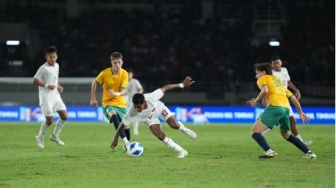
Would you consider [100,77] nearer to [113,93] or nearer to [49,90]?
[113,93]

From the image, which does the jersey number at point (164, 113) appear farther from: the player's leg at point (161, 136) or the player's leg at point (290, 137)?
the player's leg at point (290, 137)

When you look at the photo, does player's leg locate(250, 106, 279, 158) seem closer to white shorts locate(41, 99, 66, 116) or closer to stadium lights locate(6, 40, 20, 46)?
white shorts locate(41, 99, 66, 116)

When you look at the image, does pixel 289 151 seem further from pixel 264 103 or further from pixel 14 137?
pixel 14 137

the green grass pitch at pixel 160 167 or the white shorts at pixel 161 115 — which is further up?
the white shorts at pixel 161 115

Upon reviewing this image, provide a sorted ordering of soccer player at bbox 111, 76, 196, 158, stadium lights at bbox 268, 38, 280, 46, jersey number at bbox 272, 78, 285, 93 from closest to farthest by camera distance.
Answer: soccer player at bbox 111, 76, 196, 158, jersey number at bbox 272, 78, 285, 93, stadium lights at bbox 268, 38, 280, 46

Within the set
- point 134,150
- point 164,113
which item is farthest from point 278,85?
point 134,150

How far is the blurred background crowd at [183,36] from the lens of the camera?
39344 millimetres

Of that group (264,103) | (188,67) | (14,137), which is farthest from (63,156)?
(188,67)

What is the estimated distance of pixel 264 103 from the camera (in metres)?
15.8

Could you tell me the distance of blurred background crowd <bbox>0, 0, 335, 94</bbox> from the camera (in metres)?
39.3

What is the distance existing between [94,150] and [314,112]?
18683mm

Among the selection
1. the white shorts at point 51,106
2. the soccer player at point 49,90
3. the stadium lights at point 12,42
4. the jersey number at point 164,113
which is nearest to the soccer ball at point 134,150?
the jersey number at point 164,113

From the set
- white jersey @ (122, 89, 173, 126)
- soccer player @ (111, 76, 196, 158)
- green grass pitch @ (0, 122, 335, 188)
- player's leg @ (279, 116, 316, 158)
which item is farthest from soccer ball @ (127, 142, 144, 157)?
player's leg @ (279, 116, 316, 158)

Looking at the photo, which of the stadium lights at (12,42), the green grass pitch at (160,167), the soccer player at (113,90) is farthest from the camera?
the stadium lights at (12,42)
